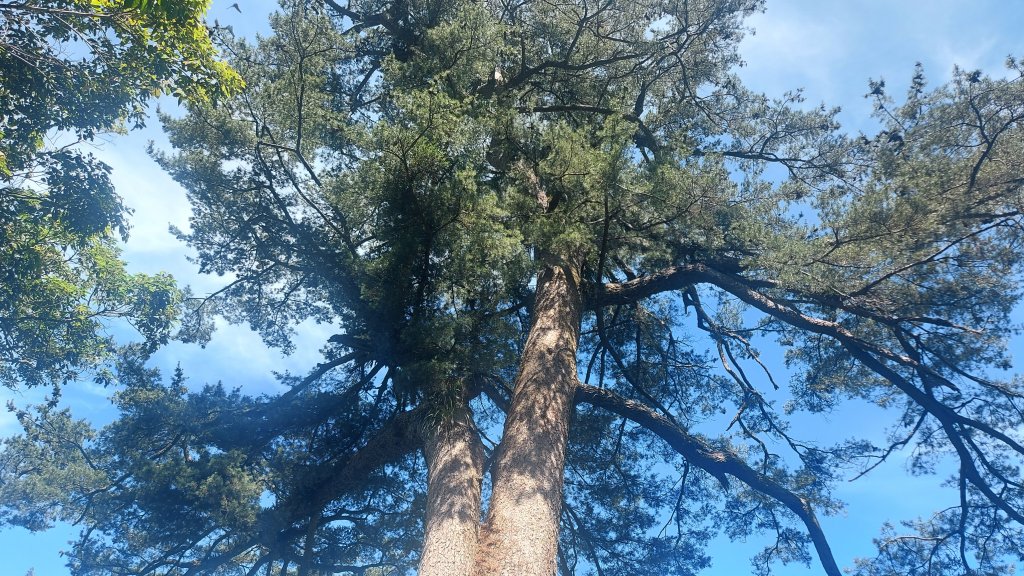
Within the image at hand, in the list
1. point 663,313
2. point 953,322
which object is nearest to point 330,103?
point 663,313

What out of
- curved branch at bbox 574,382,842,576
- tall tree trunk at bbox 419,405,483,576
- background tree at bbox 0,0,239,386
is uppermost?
background tree at bbox 0,0,239,386

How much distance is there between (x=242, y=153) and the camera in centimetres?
750

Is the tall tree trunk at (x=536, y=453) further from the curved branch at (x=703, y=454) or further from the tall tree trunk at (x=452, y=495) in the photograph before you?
the curved branch at (x=703, y=454)

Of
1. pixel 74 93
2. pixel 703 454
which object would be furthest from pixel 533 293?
pixel 74 93

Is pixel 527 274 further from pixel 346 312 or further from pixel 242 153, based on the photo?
pixel 242 153

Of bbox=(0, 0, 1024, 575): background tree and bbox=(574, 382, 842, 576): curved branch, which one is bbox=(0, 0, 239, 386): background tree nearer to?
bbox=(0, 0, 1024, 575): background tree

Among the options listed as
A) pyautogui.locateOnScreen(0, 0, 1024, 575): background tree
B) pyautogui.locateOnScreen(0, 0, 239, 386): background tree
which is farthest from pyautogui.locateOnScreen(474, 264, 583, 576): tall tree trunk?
pyautogui.locateOnScreen(0, 0, 239, 386): background tree

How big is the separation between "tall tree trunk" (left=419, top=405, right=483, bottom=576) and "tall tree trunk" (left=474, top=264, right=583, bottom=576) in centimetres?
15

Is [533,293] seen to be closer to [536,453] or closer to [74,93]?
[536,453]

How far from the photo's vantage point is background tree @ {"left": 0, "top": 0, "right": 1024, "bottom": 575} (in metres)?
6.06

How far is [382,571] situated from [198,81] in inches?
317

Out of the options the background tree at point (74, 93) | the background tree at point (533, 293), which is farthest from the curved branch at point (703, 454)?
the background tree at point (74, 93)

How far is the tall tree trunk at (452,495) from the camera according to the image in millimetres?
4613

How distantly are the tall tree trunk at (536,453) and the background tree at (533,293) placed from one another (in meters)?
0.03
